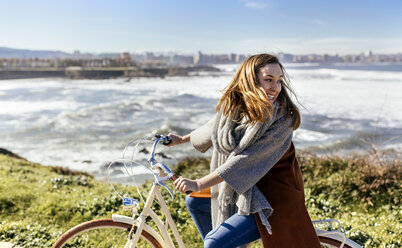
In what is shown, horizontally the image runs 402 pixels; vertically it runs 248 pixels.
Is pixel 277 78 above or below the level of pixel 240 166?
above

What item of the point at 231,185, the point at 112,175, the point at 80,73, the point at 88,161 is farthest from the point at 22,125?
the point at 80,73

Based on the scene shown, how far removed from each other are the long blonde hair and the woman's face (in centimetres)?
3

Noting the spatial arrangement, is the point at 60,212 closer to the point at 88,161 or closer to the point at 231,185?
the point at 231,185

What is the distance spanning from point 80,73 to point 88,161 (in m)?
79.1

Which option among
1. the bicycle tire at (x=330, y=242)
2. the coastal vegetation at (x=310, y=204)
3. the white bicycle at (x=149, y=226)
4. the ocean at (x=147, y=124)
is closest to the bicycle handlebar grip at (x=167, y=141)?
the white bicycle at (x=149, y=226)

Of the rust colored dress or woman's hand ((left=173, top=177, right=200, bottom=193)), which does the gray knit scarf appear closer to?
the rust colored dress

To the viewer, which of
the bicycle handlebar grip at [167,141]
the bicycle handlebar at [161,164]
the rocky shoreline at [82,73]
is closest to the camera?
the bicycle handlebar at [161,164]

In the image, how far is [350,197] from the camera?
562cm

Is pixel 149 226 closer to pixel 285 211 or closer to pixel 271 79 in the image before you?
pixel 285 211

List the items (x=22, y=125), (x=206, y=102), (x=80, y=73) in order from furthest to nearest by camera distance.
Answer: (x=80, y=73) < (x=206, y=102) < (x=22, y=125)

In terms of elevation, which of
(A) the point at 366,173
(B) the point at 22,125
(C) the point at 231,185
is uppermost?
(C) the point at 231,185

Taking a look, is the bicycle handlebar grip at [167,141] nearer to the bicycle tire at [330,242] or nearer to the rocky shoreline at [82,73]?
the bicycle tire at [330,242]

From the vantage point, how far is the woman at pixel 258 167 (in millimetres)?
2096

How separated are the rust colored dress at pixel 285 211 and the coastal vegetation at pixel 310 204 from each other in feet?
6.09
